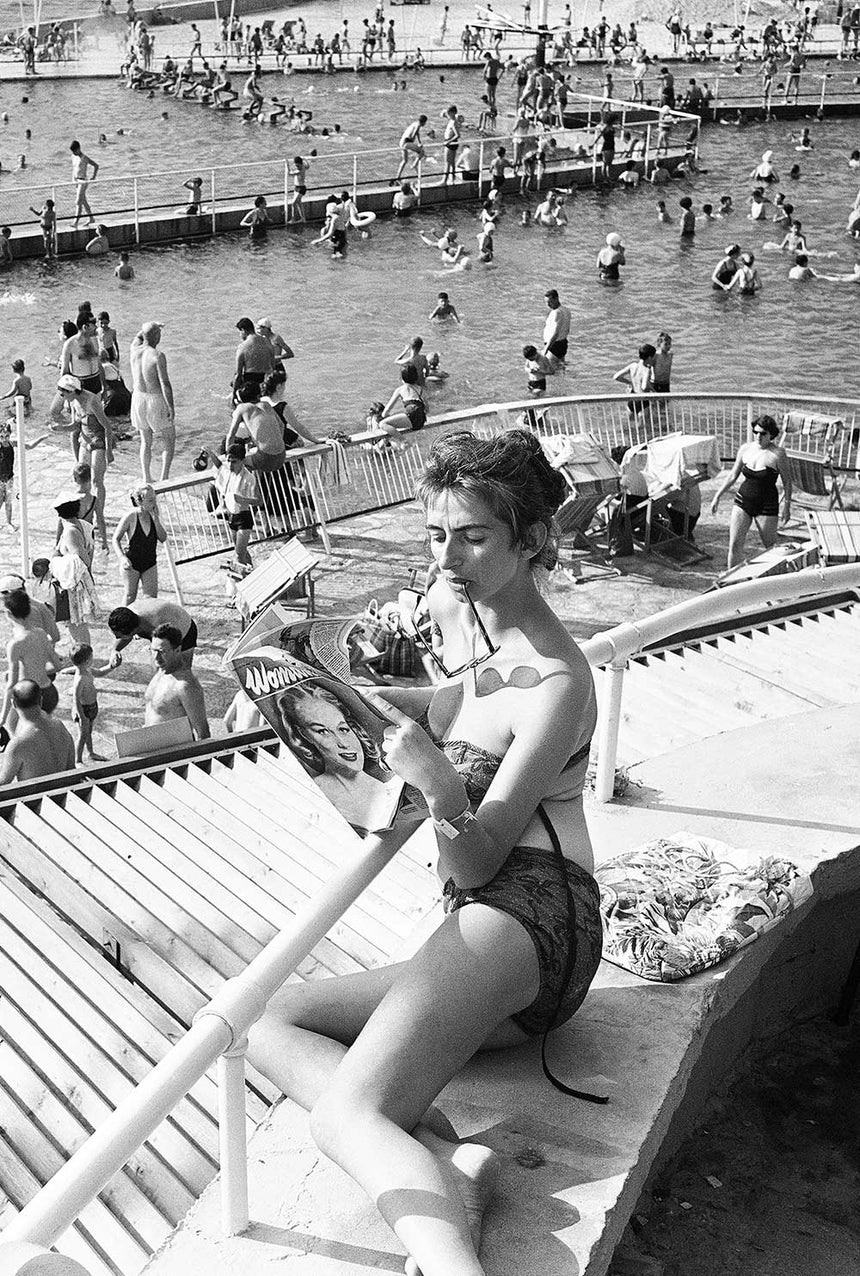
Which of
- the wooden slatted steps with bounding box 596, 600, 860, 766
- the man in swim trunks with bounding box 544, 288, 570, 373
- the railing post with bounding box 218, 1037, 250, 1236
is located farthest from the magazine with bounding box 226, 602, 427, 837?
the man in swim trunks with bounding box 544, 288, 570, 373

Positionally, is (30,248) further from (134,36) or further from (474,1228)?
(134,36)

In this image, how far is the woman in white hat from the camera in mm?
29266

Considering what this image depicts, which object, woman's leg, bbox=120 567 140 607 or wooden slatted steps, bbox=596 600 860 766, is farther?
woman's leg, bbox=120 567 140 607

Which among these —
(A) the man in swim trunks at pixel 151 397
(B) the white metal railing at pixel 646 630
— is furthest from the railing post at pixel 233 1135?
(A) the man in swim trunks at pixel 151 397

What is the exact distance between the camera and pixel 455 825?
3.05 metres

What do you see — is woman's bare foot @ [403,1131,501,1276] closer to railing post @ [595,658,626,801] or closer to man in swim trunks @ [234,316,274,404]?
railing post @ [595,658,626,801]

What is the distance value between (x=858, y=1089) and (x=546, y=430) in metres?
12.7

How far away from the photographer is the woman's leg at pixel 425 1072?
2.71 m

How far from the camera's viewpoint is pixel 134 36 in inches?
2202

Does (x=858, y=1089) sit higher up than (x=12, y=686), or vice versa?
(x=858, y=1089)

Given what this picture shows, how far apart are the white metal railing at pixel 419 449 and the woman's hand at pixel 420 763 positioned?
10462mm

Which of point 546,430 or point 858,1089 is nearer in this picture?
→ point 858,1089

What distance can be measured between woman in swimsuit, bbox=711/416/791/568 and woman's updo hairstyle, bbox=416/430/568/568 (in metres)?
10.7

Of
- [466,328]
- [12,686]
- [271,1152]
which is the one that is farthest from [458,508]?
[466,328]
